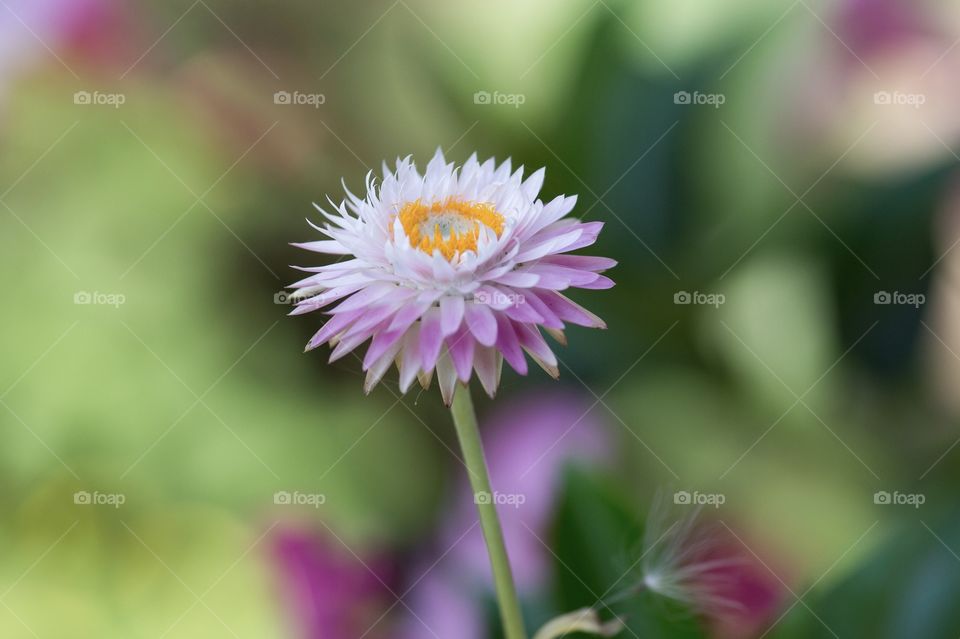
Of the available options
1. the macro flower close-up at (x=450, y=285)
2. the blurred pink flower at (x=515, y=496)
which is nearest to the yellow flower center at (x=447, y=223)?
the macro flower close-up at (x=450, y=285)

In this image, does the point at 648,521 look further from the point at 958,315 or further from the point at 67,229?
the point at 67,229

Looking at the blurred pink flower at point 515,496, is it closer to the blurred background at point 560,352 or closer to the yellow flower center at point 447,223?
the blurred background at point 560,352

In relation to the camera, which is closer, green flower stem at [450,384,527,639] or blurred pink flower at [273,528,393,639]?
green flower stem at [450,384,527,639]

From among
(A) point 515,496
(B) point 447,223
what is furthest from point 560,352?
(B) point 447,223

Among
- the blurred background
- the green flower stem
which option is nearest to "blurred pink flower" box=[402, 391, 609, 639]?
the blurred background

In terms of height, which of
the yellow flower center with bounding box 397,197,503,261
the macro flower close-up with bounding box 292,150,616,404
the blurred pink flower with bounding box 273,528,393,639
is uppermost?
the yellow flower center with bounding box 397,197,503,261

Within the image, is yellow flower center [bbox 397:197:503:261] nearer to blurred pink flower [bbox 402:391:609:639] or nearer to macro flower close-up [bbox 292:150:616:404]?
macro flower close-up [bbox 292:150:616:404]

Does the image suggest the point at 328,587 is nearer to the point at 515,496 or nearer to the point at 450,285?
the point at 515,496
